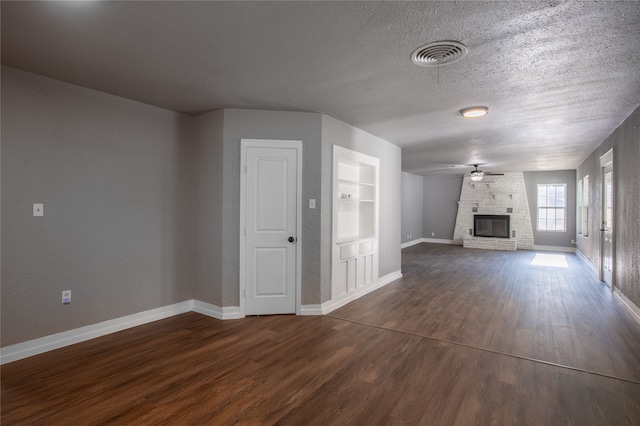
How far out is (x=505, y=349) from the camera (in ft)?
10.3

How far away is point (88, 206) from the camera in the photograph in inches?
133

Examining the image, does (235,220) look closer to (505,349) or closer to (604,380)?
(505,349)

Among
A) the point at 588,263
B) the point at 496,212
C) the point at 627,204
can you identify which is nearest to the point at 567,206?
the point at 496,212

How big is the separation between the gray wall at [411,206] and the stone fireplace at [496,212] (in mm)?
1351

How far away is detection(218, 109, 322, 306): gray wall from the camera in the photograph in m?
4.00

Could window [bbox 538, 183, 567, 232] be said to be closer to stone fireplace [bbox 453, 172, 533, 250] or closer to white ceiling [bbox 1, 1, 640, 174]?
stone fireplace [bbox 453, 172, 533, 250]

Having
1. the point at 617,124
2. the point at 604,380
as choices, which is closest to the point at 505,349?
the point at 604,380

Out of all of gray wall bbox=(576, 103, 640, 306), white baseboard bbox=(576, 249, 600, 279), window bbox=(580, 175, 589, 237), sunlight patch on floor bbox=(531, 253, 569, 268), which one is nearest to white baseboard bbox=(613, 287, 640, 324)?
gray wall bbox=(576, 103, 640, 306)

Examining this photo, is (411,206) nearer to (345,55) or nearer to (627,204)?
(627,204)

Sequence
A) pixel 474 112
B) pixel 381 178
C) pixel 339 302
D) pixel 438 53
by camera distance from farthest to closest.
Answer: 1. pixel 381 178
2. pixel 339 302
3. pixel 474 112
4. pixel 438 53

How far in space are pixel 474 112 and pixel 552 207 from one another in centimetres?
867

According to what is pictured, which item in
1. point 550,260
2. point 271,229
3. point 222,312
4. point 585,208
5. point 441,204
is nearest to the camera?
point 222,312

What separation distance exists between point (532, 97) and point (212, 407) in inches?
158

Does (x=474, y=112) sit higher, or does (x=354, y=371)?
(x=474, y=112)
